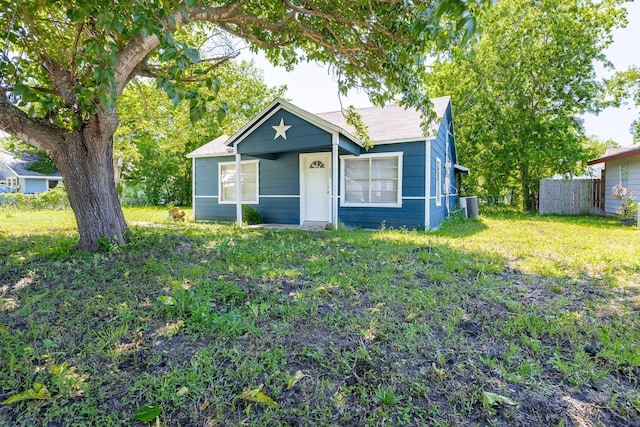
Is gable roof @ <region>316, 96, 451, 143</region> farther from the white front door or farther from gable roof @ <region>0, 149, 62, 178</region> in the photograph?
gable roof @ <region>0, 149, 62, 178</region>

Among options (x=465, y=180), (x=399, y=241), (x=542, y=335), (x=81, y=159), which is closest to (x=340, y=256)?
(x=399, y=241)

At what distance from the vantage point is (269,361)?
209 cm

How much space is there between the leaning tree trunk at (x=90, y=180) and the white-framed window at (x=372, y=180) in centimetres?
589

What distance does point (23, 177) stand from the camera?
983 inches

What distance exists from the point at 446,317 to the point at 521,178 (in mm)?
16287

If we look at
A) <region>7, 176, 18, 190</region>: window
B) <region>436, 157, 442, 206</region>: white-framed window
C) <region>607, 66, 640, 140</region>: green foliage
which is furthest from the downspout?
<region>7, 176, 18, 190</region>: window

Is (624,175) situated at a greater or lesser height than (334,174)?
greater

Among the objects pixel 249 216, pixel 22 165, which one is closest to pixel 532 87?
pixel 249 216

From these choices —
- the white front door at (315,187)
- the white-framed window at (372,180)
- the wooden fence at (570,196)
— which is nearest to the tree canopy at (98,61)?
the white-framed window at (372,180)

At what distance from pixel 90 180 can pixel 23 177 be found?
28.2 metres

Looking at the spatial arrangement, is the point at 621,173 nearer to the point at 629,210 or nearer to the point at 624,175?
the point at 624,175

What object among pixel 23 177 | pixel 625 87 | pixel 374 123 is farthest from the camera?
pixel 23 177

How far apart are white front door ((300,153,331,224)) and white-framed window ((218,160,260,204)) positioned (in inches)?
69.9

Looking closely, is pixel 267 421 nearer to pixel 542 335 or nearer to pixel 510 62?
pixel 542 335
